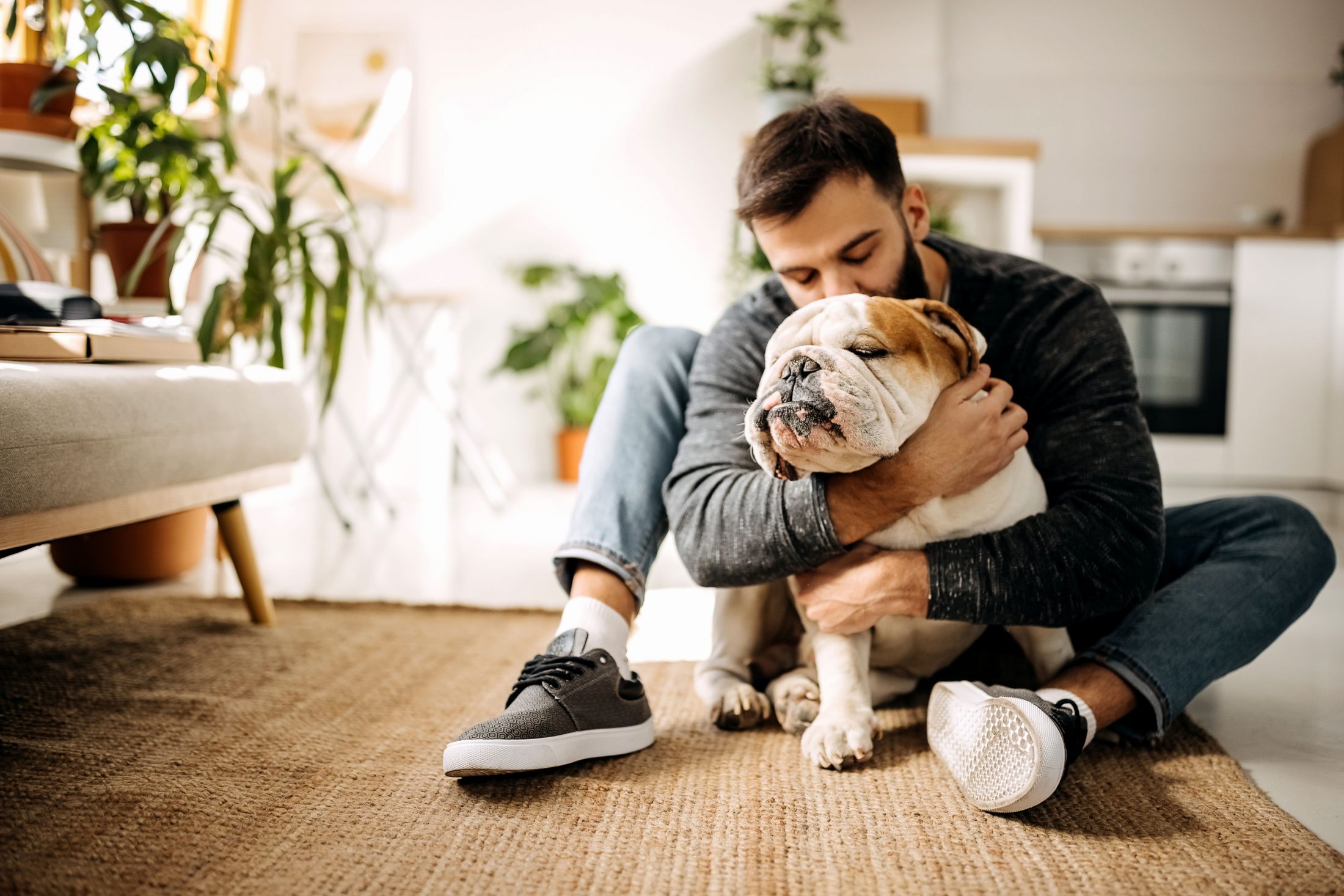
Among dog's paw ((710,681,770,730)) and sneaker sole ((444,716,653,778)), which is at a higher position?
sneaker sole ((444,716,653,778))

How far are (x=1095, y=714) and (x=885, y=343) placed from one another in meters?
0.52

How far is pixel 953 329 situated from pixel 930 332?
0.10 ft

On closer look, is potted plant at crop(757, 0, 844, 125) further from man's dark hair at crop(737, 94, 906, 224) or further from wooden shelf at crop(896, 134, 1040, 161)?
man's dark hair at crop(737, 94, 906, 224)

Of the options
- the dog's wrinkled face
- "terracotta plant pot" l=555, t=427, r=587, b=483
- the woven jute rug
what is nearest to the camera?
the woven jute rug

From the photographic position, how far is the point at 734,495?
1215 millimetres

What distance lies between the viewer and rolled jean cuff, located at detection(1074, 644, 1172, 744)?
1160 mm

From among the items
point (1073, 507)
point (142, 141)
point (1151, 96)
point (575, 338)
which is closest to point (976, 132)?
point (1151, 96)

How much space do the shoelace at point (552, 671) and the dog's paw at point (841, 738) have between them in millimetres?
273

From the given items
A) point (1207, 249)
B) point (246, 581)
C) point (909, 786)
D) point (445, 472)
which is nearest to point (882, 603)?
point (909, 786)

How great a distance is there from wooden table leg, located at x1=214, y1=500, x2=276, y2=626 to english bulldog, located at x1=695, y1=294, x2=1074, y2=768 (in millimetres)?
915

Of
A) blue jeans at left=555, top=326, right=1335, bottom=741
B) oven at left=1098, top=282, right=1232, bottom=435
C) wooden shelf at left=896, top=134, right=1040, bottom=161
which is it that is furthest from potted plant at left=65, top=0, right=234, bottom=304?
oven at left=1098, top=282, right=1232, bottom=435

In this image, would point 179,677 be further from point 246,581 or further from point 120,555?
point 120,555

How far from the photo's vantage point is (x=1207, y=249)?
4.03m

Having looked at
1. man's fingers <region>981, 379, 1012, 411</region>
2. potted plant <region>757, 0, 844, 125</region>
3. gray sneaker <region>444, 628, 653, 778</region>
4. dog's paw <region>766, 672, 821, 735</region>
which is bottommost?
dog's paw <region>766, 672, 821, 735</region>
